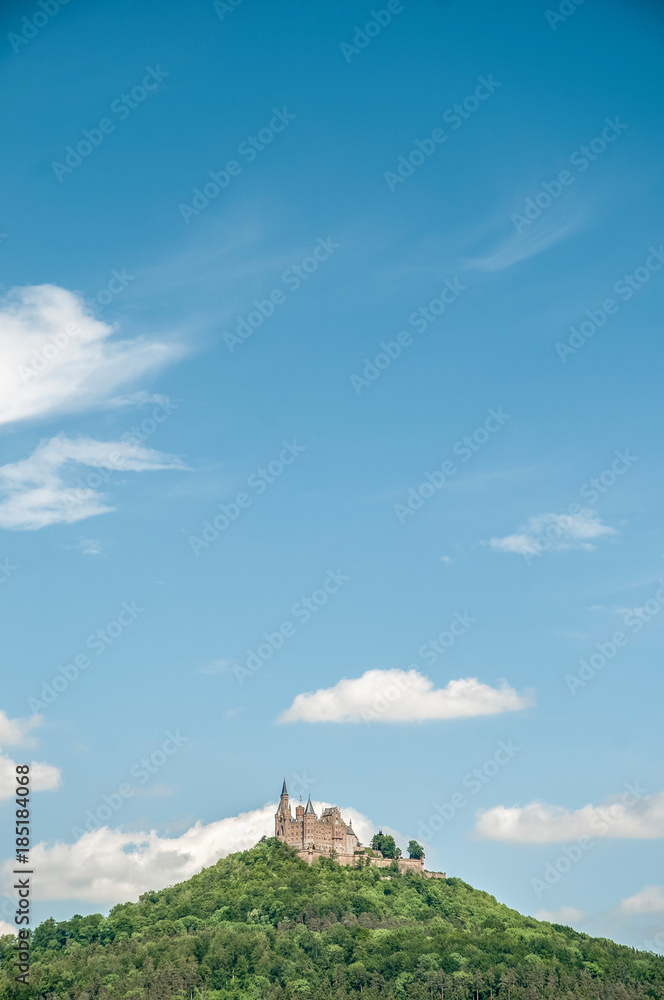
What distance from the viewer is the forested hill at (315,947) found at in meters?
126

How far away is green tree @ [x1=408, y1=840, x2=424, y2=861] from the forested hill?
517 cm

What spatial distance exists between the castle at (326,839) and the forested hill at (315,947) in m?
2.21

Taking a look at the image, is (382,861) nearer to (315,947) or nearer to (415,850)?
(415,850)

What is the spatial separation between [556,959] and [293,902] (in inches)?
1482

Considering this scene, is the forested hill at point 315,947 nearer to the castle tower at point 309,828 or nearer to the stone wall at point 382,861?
the stone wall at point 382,861

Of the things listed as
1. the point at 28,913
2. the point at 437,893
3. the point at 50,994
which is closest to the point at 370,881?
the point at 437,893

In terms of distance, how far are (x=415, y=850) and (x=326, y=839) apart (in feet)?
52.2

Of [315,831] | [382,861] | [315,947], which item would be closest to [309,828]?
[315,831]

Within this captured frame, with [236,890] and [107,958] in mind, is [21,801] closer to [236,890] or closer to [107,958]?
[107,958]

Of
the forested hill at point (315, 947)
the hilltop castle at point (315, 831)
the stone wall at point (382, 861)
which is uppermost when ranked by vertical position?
the hilltop castle at point (315, 831)

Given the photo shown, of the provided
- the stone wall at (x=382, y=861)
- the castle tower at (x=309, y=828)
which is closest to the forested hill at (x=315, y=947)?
the stone wall at (x=382, y=861)

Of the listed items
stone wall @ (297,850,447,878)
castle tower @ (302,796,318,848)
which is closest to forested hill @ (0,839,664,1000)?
stone wall @ (297,850,447,878)

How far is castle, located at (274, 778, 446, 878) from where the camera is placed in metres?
175

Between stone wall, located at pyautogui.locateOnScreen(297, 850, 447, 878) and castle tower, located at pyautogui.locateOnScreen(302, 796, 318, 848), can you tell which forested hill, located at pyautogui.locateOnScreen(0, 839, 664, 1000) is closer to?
stone wall, located at pyautogui.locateOnScreen(297, 850, 447, 878)
